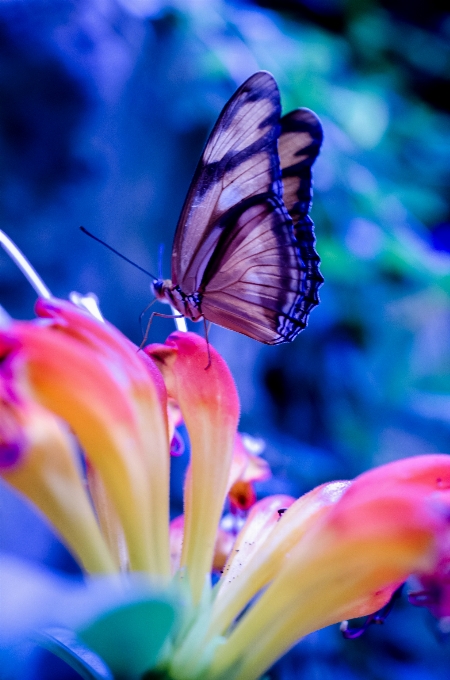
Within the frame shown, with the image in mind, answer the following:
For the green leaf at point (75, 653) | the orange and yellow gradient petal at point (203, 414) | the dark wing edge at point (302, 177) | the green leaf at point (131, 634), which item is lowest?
the green leaf at point (75, 653)

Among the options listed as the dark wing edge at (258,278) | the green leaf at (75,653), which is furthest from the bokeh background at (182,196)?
the green leaf at (75,653)

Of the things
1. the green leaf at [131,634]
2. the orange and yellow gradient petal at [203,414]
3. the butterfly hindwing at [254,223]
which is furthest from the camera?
the butterfly hindwing at [254,223]

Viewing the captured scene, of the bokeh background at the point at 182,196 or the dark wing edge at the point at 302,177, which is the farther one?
the bokeh background at the point at 182,196

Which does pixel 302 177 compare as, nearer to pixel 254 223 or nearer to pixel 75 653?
pixel 254 223

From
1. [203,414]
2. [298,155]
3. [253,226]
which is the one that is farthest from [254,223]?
[203,414]

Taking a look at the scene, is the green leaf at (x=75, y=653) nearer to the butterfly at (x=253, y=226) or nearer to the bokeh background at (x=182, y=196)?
the butterfly at (x=253, y=226)

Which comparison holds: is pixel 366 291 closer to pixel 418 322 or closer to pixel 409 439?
pixel 418 322

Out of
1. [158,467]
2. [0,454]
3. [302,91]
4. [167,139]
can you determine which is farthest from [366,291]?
[0,454]
